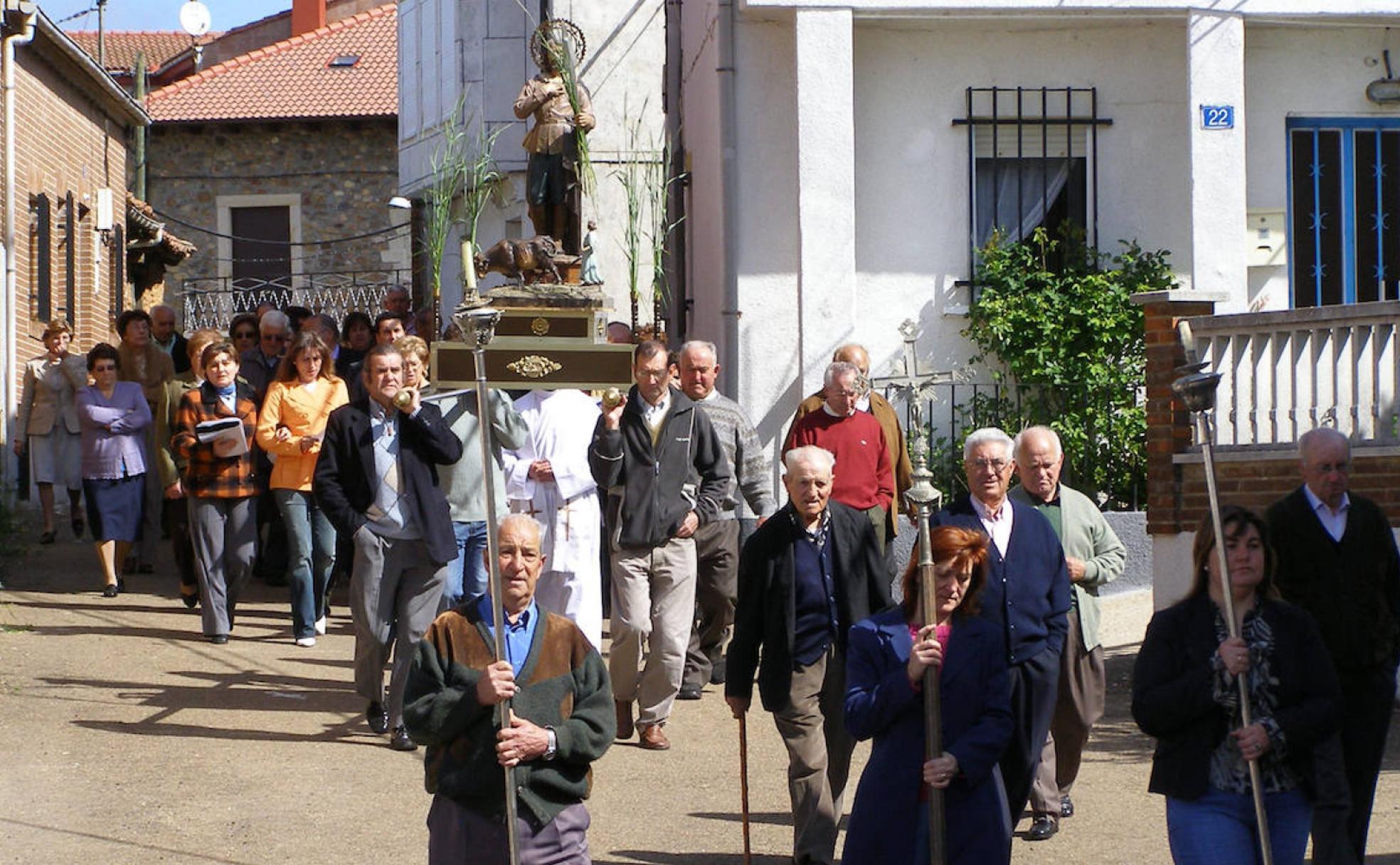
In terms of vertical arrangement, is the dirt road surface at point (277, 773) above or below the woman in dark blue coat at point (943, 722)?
below

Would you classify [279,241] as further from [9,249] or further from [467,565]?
[467,565]

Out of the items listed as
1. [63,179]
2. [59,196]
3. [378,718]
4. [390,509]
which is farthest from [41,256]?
[390,509]

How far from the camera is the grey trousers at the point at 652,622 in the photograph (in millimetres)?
10727

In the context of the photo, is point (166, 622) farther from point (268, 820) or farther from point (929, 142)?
point (929, 142)

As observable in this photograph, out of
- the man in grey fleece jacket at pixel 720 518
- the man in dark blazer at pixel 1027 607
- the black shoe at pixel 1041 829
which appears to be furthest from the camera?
the man in grey fleece jacket at pixel 720 518

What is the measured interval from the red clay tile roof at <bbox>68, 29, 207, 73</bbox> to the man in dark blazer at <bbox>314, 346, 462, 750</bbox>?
44561mm

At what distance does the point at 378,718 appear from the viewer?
35.6 ft

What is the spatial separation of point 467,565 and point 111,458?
5.12m

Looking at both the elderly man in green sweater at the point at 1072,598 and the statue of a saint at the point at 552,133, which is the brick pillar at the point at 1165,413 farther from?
the statue of a saint at the point at 552,133

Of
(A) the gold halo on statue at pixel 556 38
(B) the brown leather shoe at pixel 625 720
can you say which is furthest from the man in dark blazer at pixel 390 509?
(A) the gold halo on statue at pixel 556 38

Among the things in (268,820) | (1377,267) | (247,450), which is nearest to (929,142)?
(1377,267)

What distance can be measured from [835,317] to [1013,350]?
4.29 feet

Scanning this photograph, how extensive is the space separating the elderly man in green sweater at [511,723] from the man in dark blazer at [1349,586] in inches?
111

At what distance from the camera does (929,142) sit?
54.6ft
